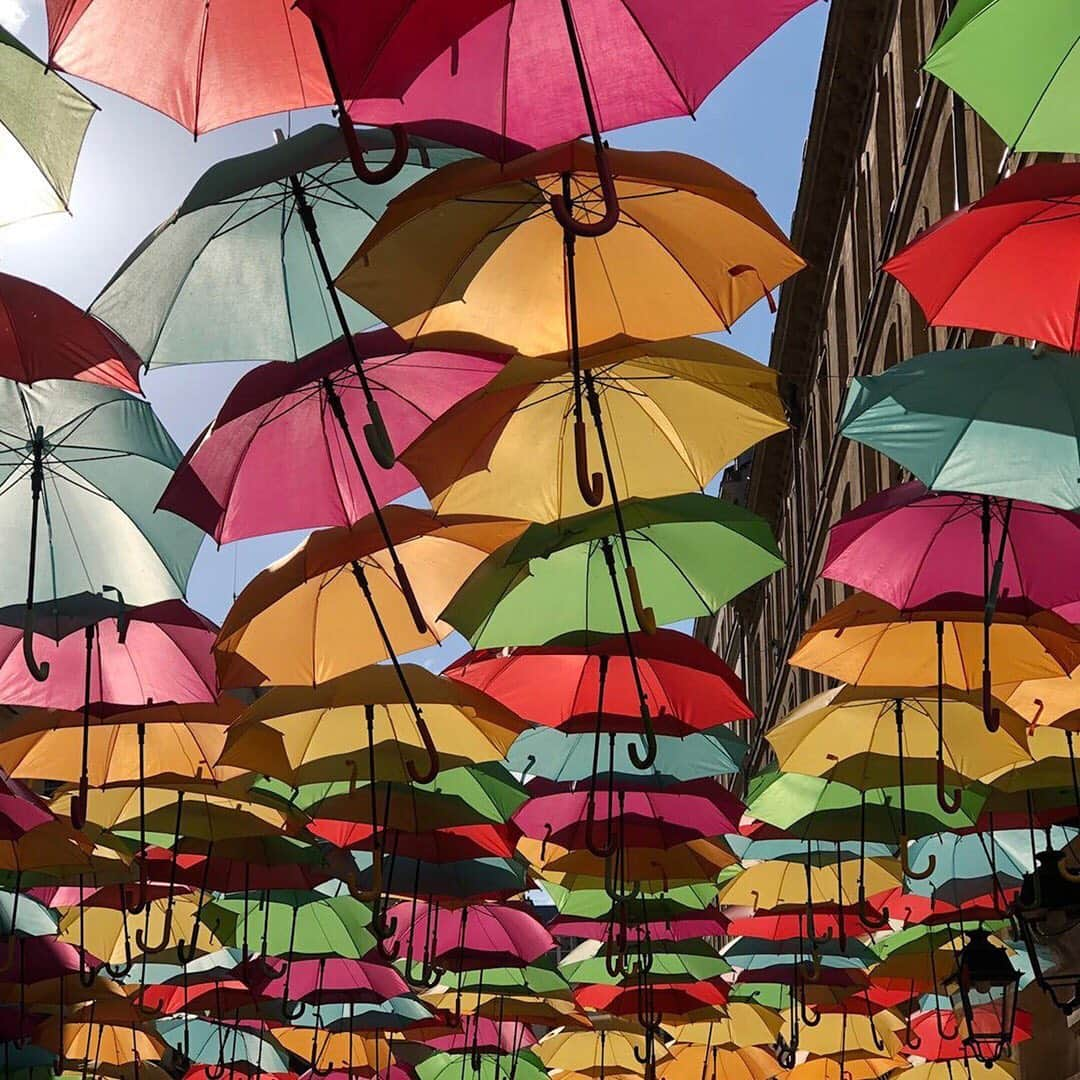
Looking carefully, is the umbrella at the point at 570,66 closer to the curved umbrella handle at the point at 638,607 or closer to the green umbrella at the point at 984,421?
the curved umbrella handle at the point at 638,607

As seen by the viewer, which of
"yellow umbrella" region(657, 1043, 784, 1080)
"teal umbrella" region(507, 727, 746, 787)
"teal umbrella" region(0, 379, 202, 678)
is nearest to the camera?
"teal umbrella" region(0, 379, 202, 678)

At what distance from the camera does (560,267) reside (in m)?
8.00

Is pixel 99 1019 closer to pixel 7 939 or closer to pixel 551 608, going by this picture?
pixel 7 939

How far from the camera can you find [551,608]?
35.4 feet

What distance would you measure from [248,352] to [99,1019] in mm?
12567

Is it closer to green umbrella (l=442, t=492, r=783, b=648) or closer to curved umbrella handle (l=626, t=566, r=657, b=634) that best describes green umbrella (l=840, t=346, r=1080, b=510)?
curved umbrella handle (l=626, t=566, r=657, b=634)

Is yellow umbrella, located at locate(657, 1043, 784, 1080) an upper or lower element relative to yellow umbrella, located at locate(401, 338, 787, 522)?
lower

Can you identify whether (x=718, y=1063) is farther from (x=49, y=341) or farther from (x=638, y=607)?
(x=49, y=341)

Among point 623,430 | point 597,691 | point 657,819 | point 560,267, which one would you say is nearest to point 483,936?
point 657,819

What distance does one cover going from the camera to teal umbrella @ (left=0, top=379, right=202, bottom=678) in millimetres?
9914

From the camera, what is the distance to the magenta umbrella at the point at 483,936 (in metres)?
17.8

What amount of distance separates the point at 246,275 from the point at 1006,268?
3.60m

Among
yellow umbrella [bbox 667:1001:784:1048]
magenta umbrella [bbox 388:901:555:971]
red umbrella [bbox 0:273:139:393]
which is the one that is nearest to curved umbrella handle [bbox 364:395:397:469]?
red umbrella [bbox 0:273:139:393]

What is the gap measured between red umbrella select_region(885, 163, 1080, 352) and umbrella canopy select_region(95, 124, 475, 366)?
2.27 meters
